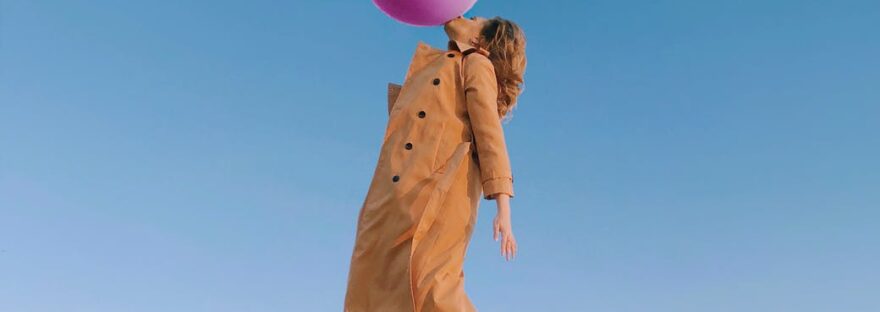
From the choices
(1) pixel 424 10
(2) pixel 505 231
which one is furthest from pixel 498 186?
(1) pixel 424 10

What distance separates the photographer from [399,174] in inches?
173

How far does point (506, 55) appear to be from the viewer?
192 inches

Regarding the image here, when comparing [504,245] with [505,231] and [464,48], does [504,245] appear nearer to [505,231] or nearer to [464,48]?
[505,231]

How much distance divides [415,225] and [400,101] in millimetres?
729

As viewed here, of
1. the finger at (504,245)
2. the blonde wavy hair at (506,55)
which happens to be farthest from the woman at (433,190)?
the blonde wavy hair at (506,55)

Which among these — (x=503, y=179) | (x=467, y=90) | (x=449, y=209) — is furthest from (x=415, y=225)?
(x=467, y=90)

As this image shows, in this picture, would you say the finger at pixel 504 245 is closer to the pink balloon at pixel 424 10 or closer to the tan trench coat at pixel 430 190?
the tan trench coat at pixel 430 190

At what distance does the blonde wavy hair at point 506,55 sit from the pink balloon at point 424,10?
184 millimetres

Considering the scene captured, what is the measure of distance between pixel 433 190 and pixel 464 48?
2.80ft

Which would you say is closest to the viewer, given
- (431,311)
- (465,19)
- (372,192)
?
(431,311)

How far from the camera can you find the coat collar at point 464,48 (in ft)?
15.6

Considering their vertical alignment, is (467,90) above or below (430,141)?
above

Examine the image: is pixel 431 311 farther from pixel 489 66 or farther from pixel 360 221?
pixel 489 66

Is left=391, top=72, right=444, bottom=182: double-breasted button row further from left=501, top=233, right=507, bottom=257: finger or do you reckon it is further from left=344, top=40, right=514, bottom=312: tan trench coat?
left=501, top=233, right=507, bottom=257: finger
